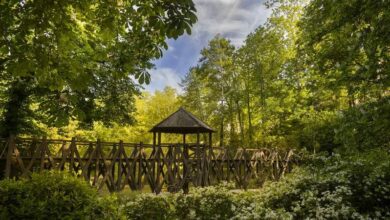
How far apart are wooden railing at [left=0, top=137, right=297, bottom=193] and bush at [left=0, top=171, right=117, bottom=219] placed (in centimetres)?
483

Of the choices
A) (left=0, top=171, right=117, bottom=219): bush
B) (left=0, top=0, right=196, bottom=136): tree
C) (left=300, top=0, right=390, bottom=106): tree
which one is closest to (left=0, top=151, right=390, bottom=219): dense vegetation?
(left=0, top=171, right=117, bottom=219): bush

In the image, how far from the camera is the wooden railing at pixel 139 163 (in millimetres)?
10273

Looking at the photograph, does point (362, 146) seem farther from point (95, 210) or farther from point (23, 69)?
point (23, 69)

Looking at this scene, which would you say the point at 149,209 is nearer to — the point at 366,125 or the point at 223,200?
the point at 223,200

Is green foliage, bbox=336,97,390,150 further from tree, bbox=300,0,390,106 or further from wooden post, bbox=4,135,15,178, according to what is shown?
wooden post, bbox=4,135,15,178

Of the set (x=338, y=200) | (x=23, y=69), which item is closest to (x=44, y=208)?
(x=23, y=69)

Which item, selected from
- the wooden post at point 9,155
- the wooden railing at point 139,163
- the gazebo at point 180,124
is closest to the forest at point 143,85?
the wooden post at point 9,155

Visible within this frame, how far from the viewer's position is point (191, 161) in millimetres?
14219

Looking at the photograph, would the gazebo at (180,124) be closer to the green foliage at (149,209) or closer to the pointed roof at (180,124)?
the pointed roof at (180,124)

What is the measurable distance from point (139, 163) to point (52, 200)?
889cm

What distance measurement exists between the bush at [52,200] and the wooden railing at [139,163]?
4831 mm

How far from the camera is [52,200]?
3691 millimetres

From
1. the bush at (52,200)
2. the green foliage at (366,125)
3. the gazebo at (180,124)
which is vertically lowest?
the bush at (52,200)

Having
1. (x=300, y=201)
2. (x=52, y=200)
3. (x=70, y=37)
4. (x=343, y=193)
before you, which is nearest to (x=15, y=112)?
(x=70, y=37)
